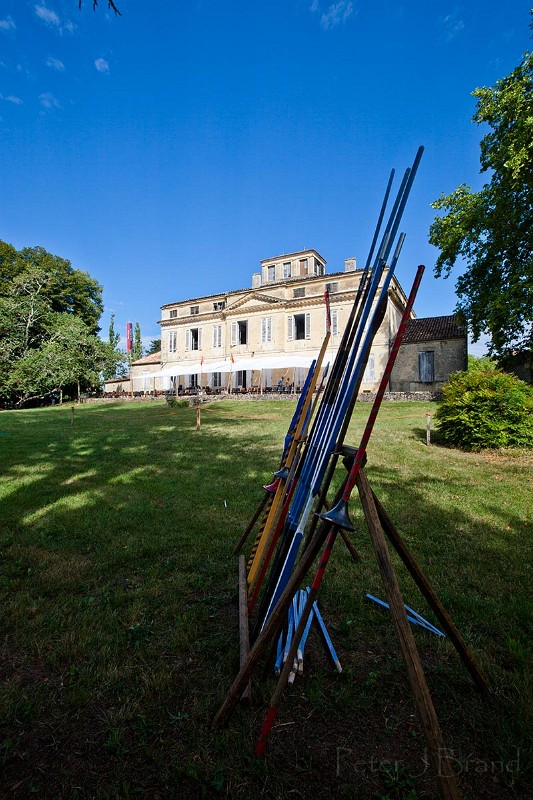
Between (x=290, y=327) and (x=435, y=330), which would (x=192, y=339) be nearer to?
(x=290, y=327)

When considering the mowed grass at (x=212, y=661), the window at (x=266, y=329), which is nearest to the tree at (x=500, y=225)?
the mowed grass at (x=212, y=661)

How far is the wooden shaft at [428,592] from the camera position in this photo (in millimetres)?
1866

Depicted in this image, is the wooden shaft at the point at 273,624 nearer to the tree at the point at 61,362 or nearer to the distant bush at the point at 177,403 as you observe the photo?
the distant bush at the point at 177,403

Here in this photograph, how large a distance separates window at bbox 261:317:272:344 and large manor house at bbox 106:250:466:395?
0.09 meters

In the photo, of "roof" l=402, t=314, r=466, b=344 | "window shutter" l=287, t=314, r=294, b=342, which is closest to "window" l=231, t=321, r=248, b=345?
"window shutter" l=287, t=314, r=294, b=342

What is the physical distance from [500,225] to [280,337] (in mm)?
18024

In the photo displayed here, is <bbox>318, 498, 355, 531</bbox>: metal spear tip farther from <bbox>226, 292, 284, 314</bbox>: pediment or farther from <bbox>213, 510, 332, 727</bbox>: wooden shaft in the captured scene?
<bbox>226, 292, 284, 314</bbox>: pediment

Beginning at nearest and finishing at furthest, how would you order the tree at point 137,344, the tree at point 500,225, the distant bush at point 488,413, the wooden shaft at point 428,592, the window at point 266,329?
the wooden shaft at point 428,592, the distant bush at point 488,413, the tree at point 500,225, the window at point 266,329, the tree at point 137,344

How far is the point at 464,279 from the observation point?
1689 cm

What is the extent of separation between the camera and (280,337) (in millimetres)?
30344

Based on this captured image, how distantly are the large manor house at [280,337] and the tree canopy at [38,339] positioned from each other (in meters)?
4.46

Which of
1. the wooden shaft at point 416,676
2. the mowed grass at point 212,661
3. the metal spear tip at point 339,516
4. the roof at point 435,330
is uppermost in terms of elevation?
the roof at point 435,330

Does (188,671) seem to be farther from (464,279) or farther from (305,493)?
(464,279)

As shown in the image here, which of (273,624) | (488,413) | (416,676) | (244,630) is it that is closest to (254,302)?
(488,413)
